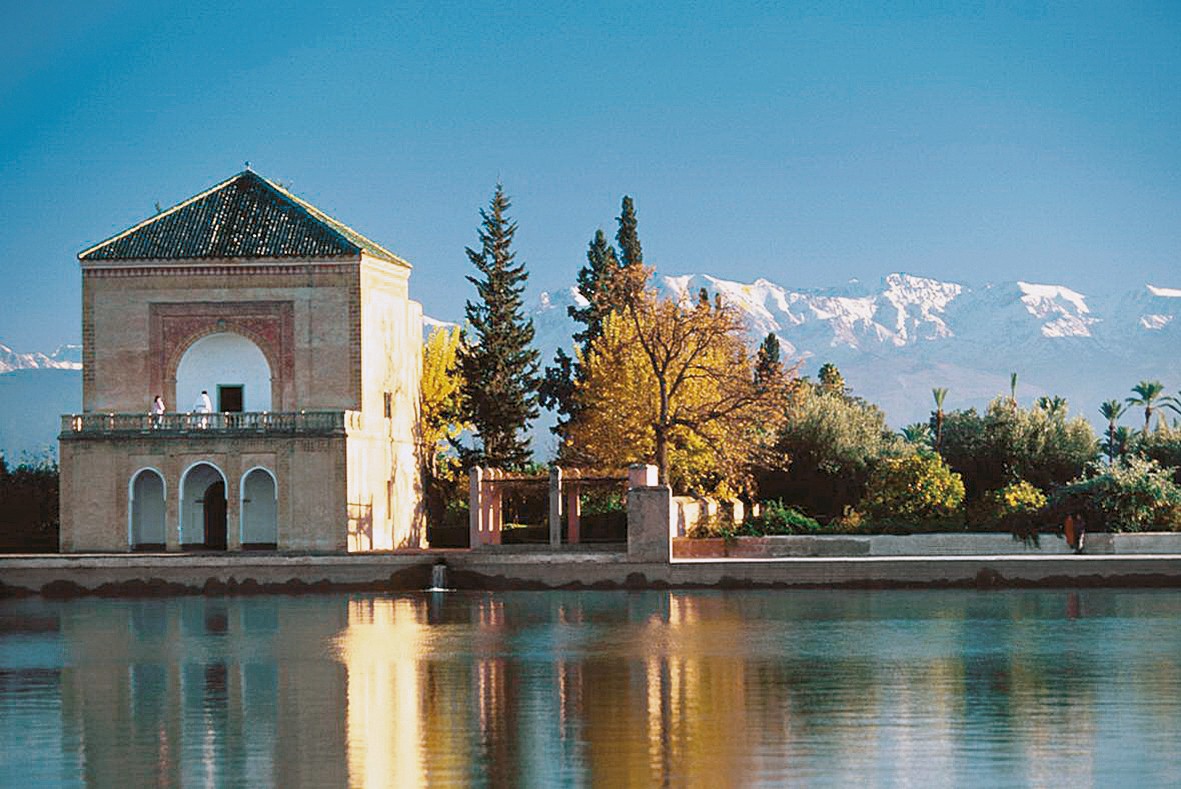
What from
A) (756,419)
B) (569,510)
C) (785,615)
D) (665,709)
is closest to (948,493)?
(756,419)

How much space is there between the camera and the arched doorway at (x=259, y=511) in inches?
1738

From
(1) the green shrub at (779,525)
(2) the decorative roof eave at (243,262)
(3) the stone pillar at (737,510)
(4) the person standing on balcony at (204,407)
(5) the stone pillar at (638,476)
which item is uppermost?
(2) the decorative roof eave at (243,262)

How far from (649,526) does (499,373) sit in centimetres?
1568

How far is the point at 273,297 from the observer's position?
1732 inches

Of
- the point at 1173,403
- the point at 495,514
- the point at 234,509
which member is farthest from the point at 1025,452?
the point at 1173,403

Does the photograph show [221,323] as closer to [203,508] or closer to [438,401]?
[203,508]

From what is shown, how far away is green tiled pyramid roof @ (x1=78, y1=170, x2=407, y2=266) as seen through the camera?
43.9 metres

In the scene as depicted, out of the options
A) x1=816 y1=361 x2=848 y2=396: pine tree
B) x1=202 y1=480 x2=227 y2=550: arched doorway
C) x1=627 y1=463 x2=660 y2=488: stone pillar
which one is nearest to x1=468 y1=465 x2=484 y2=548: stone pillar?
x1=627 y1=463 x2=660 y2=488: stone pillar

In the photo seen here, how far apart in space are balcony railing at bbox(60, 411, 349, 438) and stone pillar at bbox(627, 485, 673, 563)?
28.6 feet

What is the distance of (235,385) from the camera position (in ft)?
148

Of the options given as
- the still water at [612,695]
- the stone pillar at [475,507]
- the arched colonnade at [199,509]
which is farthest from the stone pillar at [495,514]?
the still water at [612,695]

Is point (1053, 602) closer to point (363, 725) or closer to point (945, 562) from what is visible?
point (945, 562)

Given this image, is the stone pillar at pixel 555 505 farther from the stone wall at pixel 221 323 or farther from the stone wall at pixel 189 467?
the stone wall at pixel 221 323

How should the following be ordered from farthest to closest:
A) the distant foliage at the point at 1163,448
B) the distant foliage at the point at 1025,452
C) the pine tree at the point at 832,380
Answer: the pine tree at the point at 832,380 < the distant foliage at the point at 1163,448 < the distant foliage at the point at 1025,452
